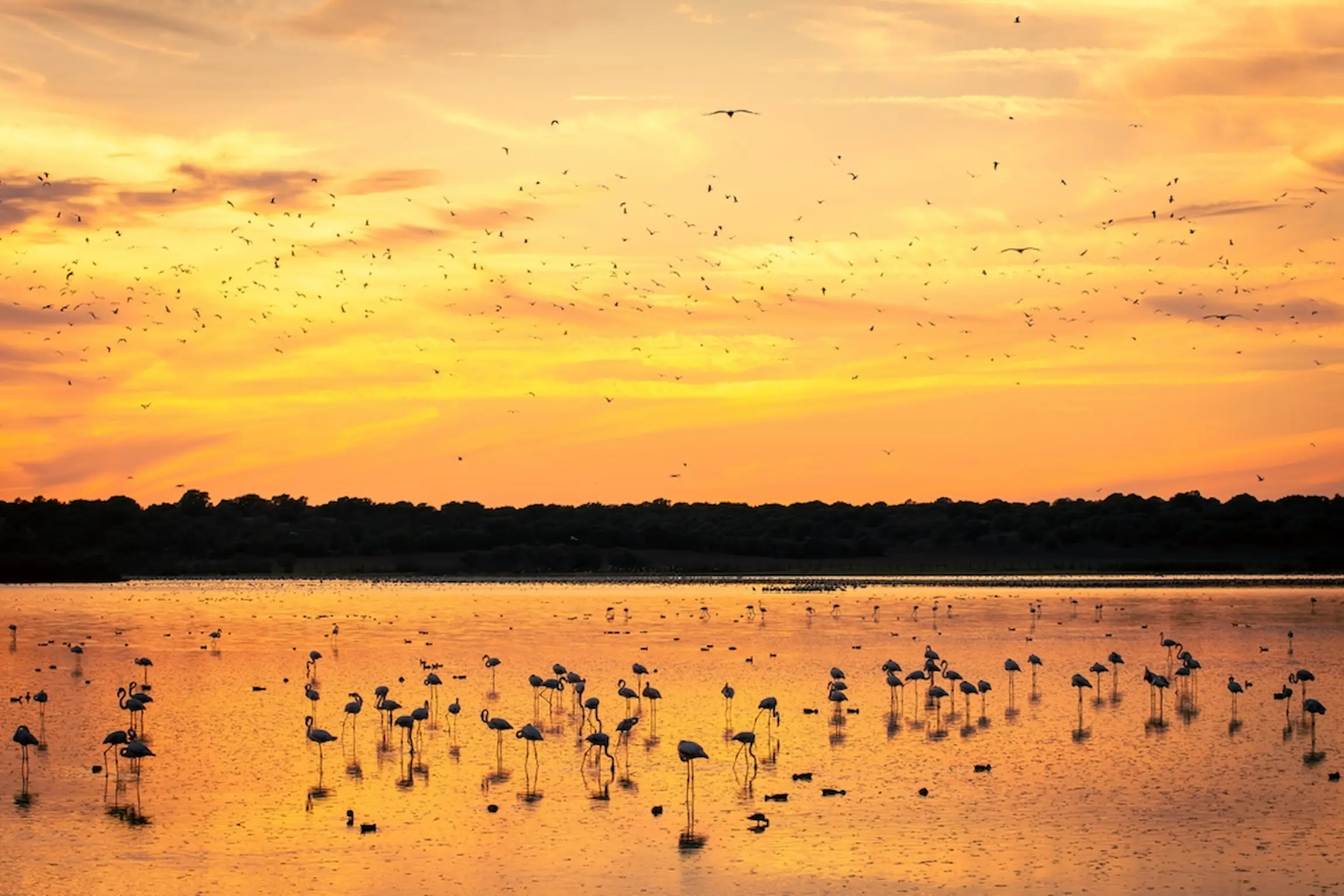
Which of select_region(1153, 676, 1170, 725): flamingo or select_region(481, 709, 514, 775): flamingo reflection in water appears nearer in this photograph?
select_region(481, 709, 514, 775): flamingo reflection in water

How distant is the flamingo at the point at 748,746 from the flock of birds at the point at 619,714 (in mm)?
34

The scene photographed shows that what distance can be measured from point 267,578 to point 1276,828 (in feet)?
360

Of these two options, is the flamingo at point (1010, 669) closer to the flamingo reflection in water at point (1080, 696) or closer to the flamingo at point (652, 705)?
the flamingo reflection in water at point (1080, 696)

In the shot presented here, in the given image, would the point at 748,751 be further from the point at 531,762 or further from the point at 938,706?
the point at 938,706

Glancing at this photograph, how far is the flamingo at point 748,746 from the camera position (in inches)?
1077

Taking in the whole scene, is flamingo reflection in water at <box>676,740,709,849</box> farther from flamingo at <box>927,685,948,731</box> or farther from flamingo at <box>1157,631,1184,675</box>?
flamingo at <box>1157,631,1184,675</box>

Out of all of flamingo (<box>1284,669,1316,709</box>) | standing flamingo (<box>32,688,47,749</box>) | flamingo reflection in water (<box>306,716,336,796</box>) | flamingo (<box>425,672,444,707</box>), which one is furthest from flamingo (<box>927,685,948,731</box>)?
flamingo reflection in water (<box>306,716,336,796</box>)

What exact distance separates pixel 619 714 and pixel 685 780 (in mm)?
8179

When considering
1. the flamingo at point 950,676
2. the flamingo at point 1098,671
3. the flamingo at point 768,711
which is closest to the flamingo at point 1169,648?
the flamingo at point 1098,671

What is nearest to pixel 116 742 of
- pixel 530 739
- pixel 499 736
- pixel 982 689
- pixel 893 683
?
pixel 499 736

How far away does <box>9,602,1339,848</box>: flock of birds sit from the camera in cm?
2694

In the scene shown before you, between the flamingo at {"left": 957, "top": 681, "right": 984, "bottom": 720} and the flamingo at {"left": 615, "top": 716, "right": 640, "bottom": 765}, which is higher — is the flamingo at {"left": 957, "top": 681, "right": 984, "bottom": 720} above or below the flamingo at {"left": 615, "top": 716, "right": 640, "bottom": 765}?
above

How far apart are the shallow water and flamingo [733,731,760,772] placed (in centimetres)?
18

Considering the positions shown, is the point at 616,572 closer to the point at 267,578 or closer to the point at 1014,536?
the point at 267,578
